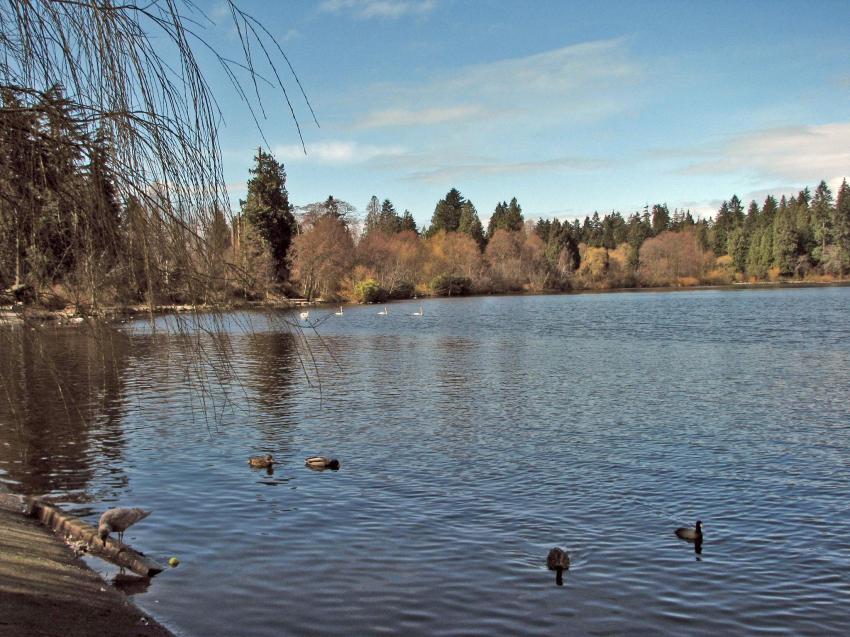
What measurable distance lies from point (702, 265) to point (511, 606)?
419 feet

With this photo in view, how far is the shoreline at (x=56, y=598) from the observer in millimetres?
5988

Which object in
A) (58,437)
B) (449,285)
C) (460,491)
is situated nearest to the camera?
(460,491)

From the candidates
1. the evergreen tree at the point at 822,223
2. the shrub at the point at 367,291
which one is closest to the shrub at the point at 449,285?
the shrub at the point at 367,291

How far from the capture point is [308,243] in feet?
254

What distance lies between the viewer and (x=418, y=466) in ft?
43.1

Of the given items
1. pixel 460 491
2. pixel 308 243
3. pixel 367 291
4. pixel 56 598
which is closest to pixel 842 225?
pixel 367 291

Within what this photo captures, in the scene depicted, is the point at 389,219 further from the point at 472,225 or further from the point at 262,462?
the point at 262,462

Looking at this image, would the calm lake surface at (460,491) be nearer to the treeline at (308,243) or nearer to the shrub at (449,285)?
the treeline at (308,243)

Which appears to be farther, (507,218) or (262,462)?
(507,218)

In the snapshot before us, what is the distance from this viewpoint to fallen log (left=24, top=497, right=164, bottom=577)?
26.7ft

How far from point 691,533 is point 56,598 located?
23.9 feet

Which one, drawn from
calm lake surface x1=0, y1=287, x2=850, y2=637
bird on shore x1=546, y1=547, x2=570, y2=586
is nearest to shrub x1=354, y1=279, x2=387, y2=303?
calm lake surface x1=0, y1=287, x2=850, y2=637

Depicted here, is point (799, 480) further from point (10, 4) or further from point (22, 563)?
point (10, 4)

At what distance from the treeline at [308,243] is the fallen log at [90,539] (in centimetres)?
357
